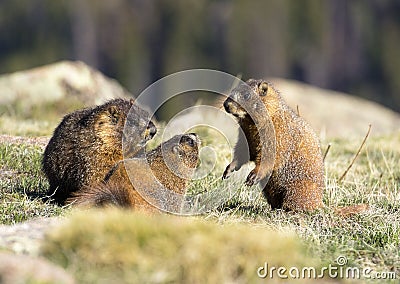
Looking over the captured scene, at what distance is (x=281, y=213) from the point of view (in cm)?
645

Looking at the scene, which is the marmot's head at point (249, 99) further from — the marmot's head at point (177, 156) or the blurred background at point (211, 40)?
the blurred background at point (211, 40)

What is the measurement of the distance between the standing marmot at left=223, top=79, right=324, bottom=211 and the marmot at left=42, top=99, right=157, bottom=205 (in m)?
0.83

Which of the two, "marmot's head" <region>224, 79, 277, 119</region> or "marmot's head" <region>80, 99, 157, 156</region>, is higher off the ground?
"marmot's head" <region>224, 79, 277, 119</region>

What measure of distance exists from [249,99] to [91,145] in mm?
1427

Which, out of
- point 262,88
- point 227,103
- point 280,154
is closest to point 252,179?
point 280,154

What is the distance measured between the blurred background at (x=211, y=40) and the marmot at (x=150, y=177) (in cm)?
1927

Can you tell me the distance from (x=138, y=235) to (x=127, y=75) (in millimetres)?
22505

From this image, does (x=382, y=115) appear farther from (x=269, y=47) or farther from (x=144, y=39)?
(x=144, y=39)

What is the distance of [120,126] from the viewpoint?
21.3ft

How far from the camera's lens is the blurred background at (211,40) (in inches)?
1040

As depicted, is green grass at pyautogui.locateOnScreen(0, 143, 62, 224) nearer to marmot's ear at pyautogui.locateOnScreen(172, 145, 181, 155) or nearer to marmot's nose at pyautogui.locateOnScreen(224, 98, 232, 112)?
marmot's ear at pyautogui.locateOnScreen(172, 145, 181, 155)

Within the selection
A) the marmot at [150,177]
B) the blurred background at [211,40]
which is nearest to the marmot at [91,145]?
the marmot at [150,177]

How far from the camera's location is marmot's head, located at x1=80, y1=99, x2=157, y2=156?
21.0ft

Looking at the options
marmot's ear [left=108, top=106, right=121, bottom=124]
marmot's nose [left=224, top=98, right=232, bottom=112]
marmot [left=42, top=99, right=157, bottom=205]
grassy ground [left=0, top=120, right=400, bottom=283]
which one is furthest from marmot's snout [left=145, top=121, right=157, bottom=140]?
grassy ground [left=0, top=120, right=400, bottom=283]
